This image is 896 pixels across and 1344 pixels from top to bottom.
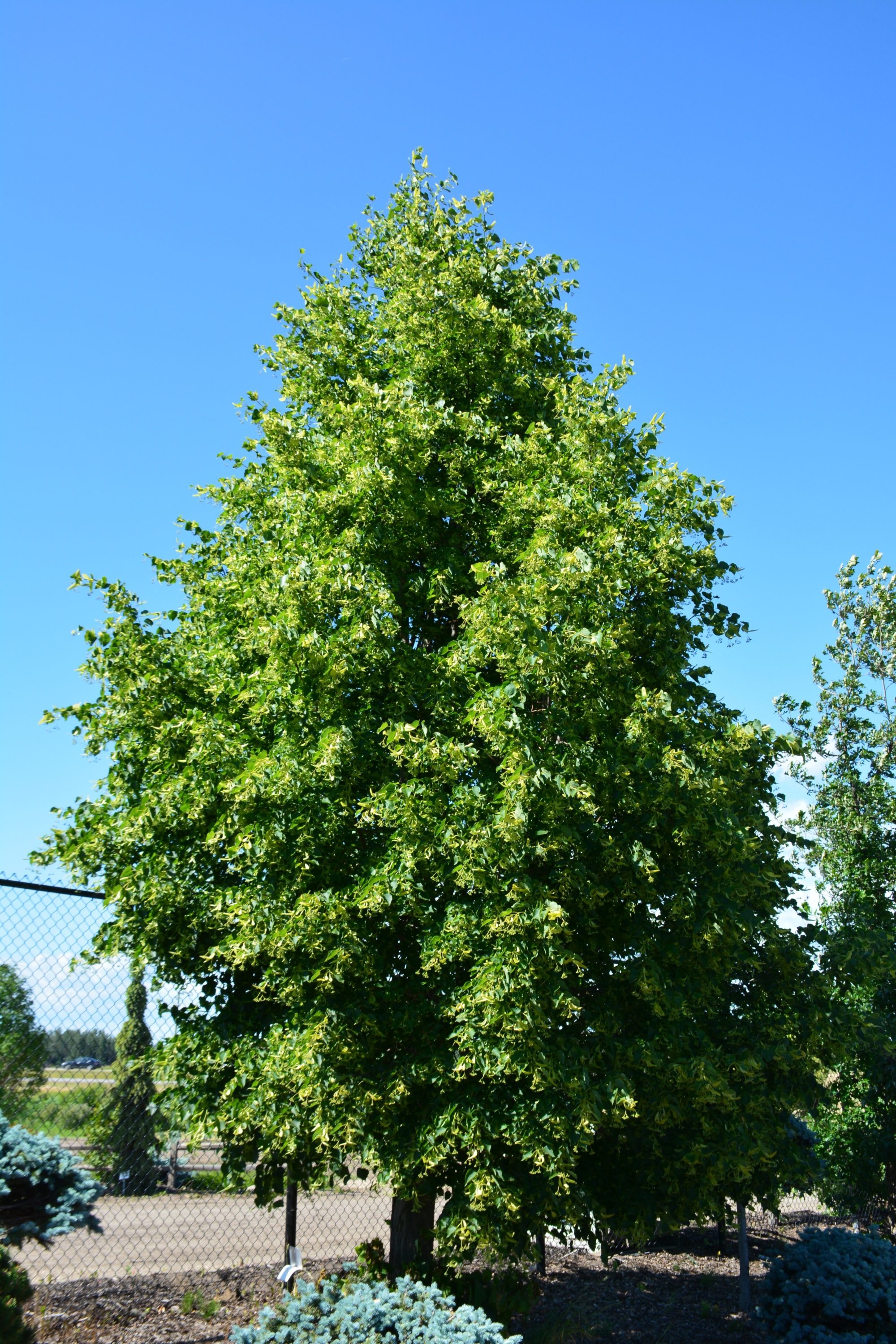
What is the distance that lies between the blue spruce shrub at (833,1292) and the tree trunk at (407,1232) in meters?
2.98

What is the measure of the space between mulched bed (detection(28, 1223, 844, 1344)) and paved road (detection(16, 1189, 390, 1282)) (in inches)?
14.0

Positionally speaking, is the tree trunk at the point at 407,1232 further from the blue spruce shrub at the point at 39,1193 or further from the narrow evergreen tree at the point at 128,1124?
the blue spruce shrub at the point at 39,1193

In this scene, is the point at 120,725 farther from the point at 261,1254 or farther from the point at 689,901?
the point at 261,1254

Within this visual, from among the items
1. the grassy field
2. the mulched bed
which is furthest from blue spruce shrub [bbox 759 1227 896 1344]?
the grassy field

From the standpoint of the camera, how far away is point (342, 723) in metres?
6.81

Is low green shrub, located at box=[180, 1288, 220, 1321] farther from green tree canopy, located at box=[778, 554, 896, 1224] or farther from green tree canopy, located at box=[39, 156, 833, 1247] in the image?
green tree canopy, located at box=[778, 554, 896, 1224]

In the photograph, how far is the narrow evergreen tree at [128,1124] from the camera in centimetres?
714

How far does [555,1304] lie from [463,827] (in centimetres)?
717

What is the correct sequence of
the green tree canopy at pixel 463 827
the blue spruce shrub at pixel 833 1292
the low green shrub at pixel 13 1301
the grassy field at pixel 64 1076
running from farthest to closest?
the blue spruce shrub at pixel 833 1292 < the grassy field at pixel 64 1076 < the green tree canopy at pixel 463 827 < the low green shrub at pixel 13 1301

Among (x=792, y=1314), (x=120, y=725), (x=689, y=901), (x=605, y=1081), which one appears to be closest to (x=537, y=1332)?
(x=792, y=1314)

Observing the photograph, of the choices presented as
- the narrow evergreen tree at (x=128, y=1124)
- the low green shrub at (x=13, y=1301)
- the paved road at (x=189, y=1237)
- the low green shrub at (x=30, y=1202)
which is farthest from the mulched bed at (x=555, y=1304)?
the low green shrub at (x=30, y=1202)

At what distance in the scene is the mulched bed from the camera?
688 centimetres

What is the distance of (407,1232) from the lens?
7.57 metres

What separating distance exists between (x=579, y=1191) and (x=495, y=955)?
6.45ft
